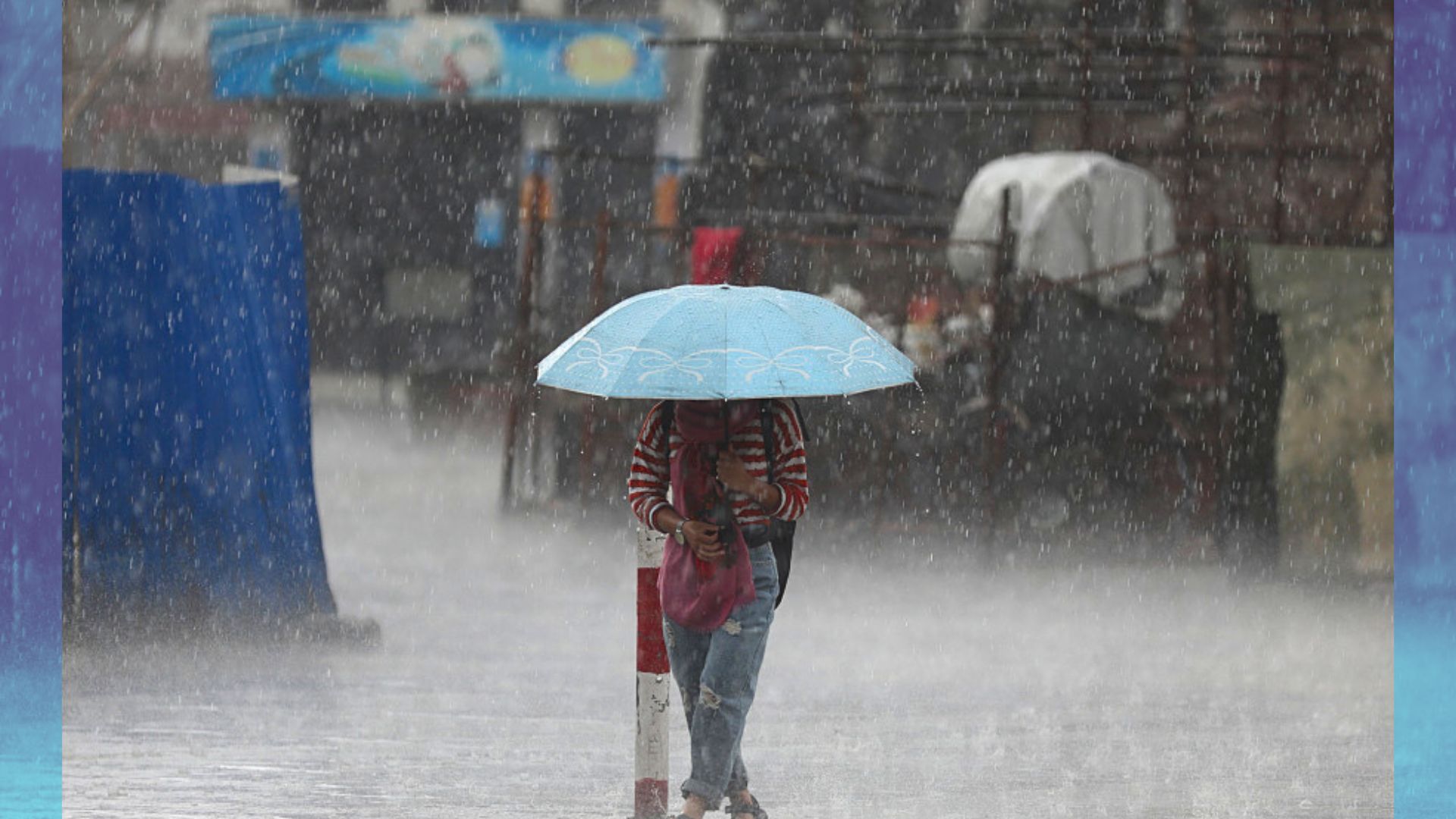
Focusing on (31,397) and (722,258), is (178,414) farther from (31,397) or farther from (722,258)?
(722,258)

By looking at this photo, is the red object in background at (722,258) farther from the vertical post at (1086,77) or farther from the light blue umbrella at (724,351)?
the light blue umbrella at (724,351)

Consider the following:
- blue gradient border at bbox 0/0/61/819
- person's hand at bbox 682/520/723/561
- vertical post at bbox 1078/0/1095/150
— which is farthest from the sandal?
vertical post at bbox 1078/0/1095/150

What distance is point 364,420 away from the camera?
88.5 feet

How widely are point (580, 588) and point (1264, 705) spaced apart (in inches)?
185

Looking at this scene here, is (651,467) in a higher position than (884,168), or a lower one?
lower

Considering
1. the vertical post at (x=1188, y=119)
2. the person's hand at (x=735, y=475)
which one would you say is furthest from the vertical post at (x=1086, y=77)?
the person's hand at (x=735, y=475)

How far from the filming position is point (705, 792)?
6.01 metres

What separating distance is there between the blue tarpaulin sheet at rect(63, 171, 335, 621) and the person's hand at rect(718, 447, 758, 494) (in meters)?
4.86

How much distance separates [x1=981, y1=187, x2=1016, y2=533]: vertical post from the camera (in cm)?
1433

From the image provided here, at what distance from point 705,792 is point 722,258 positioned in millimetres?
10016

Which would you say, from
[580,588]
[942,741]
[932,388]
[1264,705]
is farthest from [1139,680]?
[932,388]

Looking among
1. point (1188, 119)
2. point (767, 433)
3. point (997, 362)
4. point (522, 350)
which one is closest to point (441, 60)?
point (1188, 119)

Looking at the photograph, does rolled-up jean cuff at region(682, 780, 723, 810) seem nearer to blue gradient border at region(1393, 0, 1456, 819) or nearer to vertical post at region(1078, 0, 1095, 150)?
blue gradient border at region(1393, 0, 1456, 819)

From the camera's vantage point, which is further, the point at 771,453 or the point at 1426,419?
the point at 1426,419
